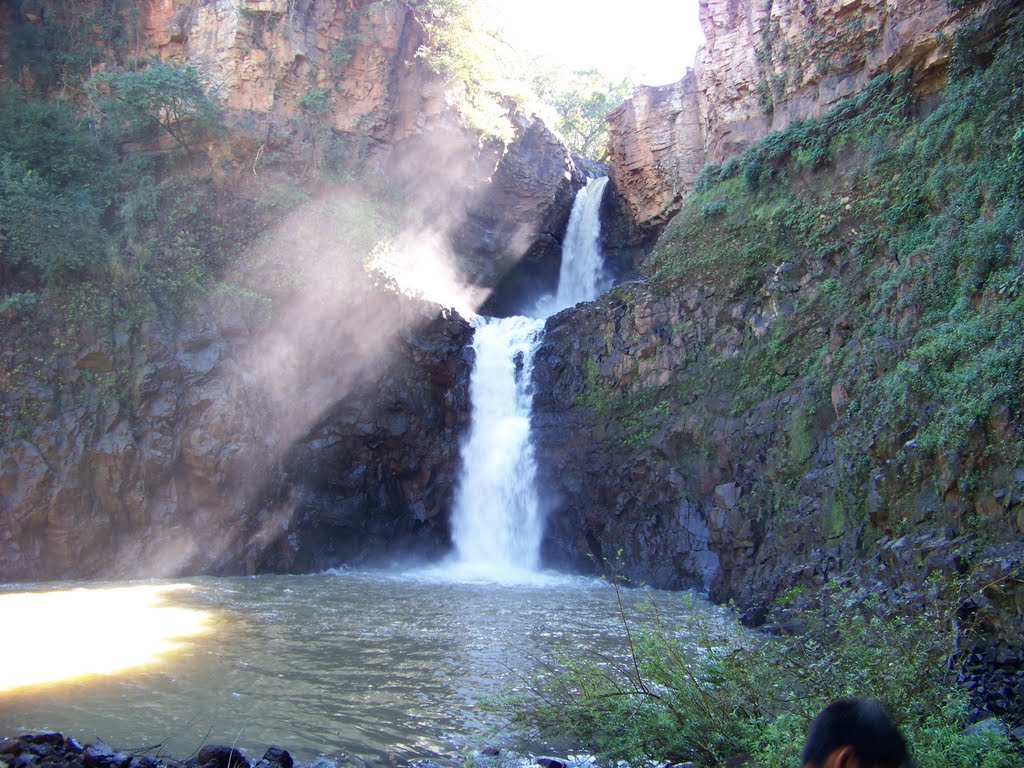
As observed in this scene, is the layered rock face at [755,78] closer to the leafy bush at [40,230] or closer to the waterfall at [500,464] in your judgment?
the waterfall at [500,464]

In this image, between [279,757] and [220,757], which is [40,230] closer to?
[220,757]

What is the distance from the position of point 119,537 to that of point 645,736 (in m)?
15.2

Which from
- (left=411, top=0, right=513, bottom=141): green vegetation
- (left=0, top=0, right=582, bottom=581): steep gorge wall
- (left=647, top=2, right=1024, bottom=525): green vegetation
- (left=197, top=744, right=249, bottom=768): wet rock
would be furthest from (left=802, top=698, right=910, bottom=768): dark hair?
(left=411, top=0, right=513, bottom=141): green vegetation

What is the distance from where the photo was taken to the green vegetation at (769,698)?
201 inches

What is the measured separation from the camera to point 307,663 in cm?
945

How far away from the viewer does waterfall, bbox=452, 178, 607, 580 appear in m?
19.8

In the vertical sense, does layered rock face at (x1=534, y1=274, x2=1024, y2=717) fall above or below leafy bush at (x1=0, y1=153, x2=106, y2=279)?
below

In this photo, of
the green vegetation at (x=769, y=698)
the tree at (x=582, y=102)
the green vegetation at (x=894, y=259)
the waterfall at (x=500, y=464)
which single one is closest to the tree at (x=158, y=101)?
the waterfall at (x=500, y=464)

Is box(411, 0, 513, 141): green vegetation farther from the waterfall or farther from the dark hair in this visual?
the dark hair

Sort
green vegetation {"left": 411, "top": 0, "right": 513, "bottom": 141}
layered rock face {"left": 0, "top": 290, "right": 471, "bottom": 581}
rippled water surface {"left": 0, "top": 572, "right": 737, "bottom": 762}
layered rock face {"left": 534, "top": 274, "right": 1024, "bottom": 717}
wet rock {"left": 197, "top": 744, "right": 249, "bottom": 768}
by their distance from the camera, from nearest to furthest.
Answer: wet rock {"left": 197, "top": 744, "right": 249, "bottom": 768}
rippled water surface {"left": 0, "top": 572, "right": 737, "bottom": 762}
layered rock face {"left": 534, "top": 274, "right": 1024, "bottom": 717}
layered rock face {"left": 0, "top": 290, "right": 471, "bottom": 581}
green vegetation {"left": 411, "top": 0, "right": 513, "bottom": 141}

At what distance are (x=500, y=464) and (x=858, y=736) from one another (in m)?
18.4

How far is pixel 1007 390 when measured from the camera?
348 inches

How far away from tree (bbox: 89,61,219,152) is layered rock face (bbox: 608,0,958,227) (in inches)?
545

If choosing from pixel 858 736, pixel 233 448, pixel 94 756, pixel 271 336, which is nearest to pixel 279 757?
pixel 94 756
